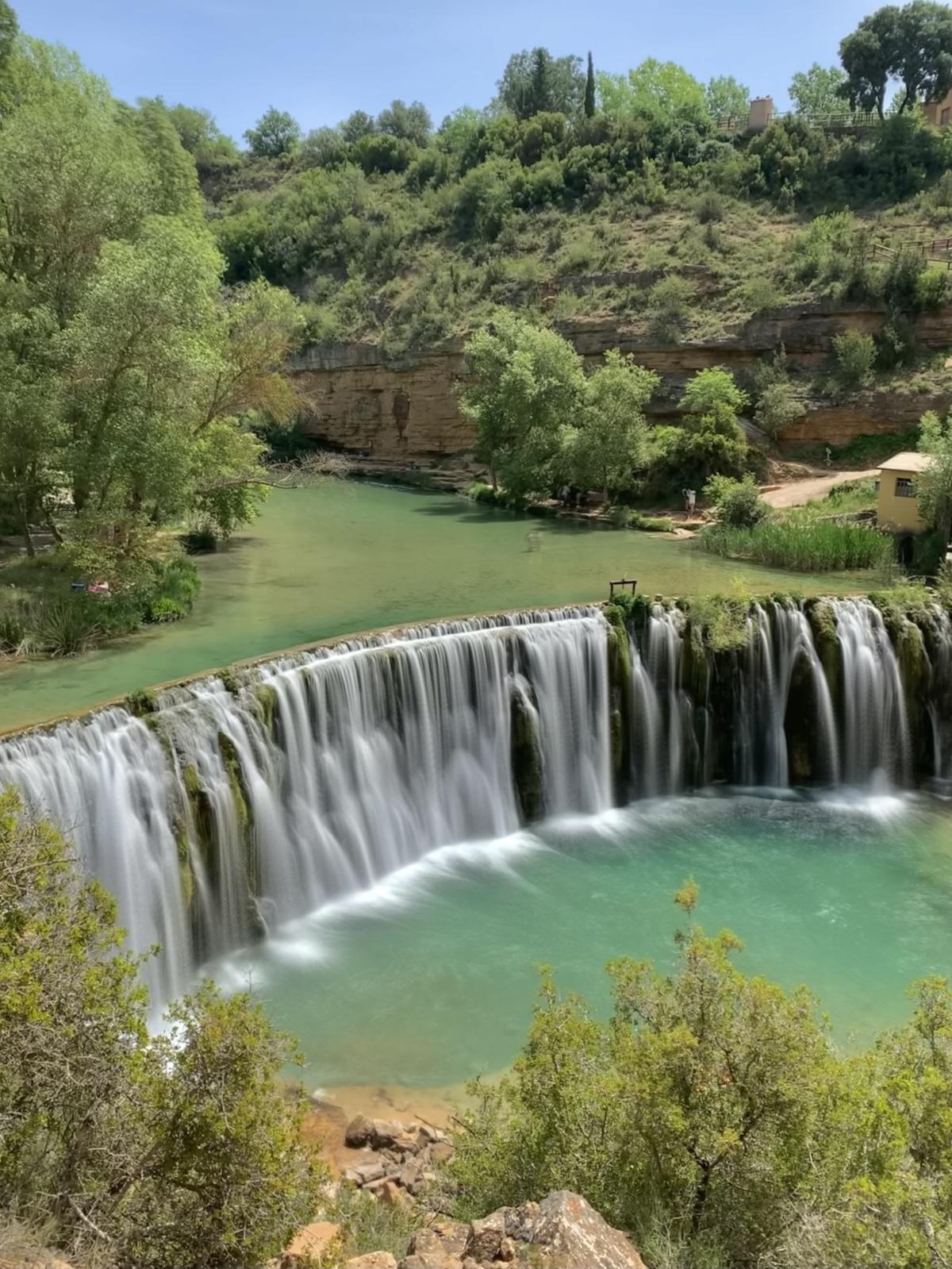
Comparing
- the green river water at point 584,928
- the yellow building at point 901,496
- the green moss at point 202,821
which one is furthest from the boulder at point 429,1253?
the yellow building at point 901,496

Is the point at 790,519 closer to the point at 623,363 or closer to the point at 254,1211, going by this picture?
the point at 623,363

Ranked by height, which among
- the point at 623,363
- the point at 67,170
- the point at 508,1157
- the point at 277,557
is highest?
the point at 67,170

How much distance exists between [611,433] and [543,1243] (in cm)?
2713

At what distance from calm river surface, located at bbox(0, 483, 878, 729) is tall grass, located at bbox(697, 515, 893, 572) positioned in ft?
1.95

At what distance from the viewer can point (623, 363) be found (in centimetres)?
3216

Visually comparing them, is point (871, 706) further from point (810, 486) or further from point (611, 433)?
point (611, 433)

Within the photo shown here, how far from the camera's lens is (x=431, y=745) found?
1434 cm

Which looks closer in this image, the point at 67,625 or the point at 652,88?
the point at 67,625

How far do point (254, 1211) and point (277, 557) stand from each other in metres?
20.7

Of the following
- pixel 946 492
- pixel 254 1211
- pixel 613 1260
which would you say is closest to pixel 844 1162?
pixel 613 1260

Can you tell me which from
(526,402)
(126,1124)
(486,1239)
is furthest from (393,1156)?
(526,402)

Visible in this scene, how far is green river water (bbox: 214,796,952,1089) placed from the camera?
986 centimetres

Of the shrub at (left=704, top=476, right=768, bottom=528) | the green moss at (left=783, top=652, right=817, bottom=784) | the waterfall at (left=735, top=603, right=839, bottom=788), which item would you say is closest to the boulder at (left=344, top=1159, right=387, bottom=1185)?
the waterfall at (left=735, top=603, right=839, bottom=788)

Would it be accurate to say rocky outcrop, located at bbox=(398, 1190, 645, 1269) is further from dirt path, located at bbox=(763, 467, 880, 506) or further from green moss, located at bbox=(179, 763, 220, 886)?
dirt path, located at bbox=(763, 467, 880, 506)
